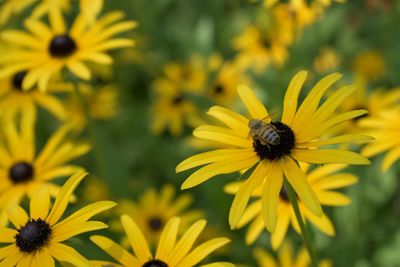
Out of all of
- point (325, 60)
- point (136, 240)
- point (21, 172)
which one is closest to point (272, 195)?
point (136, 240)

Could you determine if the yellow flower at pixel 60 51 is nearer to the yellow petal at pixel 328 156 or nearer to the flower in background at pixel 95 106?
the flower in background at pixel 95 106

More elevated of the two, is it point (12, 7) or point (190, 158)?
point (12, 7)

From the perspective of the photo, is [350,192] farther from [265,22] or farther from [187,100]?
[265,22]

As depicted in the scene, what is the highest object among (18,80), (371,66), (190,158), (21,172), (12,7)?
(12,7)

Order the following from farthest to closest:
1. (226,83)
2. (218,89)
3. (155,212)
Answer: (226,83) → (218,89) → (155,212)

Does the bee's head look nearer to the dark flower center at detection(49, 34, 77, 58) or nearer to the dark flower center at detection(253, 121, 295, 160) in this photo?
the dark flower center at detection(253, 121, 295, 160)

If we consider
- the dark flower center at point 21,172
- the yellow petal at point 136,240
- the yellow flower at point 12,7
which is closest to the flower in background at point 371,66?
the yellow flower at point 12,7

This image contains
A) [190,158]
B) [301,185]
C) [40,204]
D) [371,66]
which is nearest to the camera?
[301,185]

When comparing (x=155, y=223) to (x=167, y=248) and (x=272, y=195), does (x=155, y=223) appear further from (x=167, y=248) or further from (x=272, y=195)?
(x=272, y=195)
